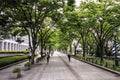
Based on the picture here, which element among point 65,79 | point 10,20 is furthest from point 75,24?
point 65,79

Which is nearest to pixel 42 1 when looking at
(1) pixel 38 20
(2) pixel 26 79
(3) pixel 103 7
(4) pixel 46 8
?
(4) pixel 46 8

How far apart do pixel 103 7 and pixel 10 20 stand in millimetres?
11957

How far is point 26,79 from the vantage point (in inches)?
671

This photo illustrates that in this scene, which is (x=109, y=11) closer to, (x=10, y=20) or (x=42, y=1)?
(x=42, y=1)

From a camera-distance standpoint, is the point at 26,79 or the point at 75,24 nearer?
the point at 26,79

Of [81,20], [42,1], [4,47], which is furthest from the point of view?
[4,47]

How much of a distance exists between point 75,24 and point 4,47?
162 ft

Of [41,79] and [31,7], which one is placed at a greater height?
[31,7]

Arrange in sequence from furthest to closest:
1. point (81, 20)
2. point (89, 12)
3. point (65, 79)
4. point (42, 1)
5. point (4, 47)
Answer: point (4, 47) < point (81, 20) < point (89, 12) < point (42, 1) < point (65, 79)

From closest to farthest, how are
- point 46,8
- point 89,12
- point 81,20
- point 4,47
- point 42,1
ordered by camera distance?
point 42,1
point 46,8
point 89,12
point 81,20
point 4,47

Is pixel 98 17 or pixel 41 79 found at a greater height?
pixel 98 17

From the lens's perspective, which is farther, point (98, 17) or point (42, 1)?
point (98, 17)

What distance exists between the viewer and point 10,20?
30.8 meters

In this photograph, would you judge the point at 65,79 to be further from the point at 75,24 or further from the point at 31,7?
the point at 75,24
